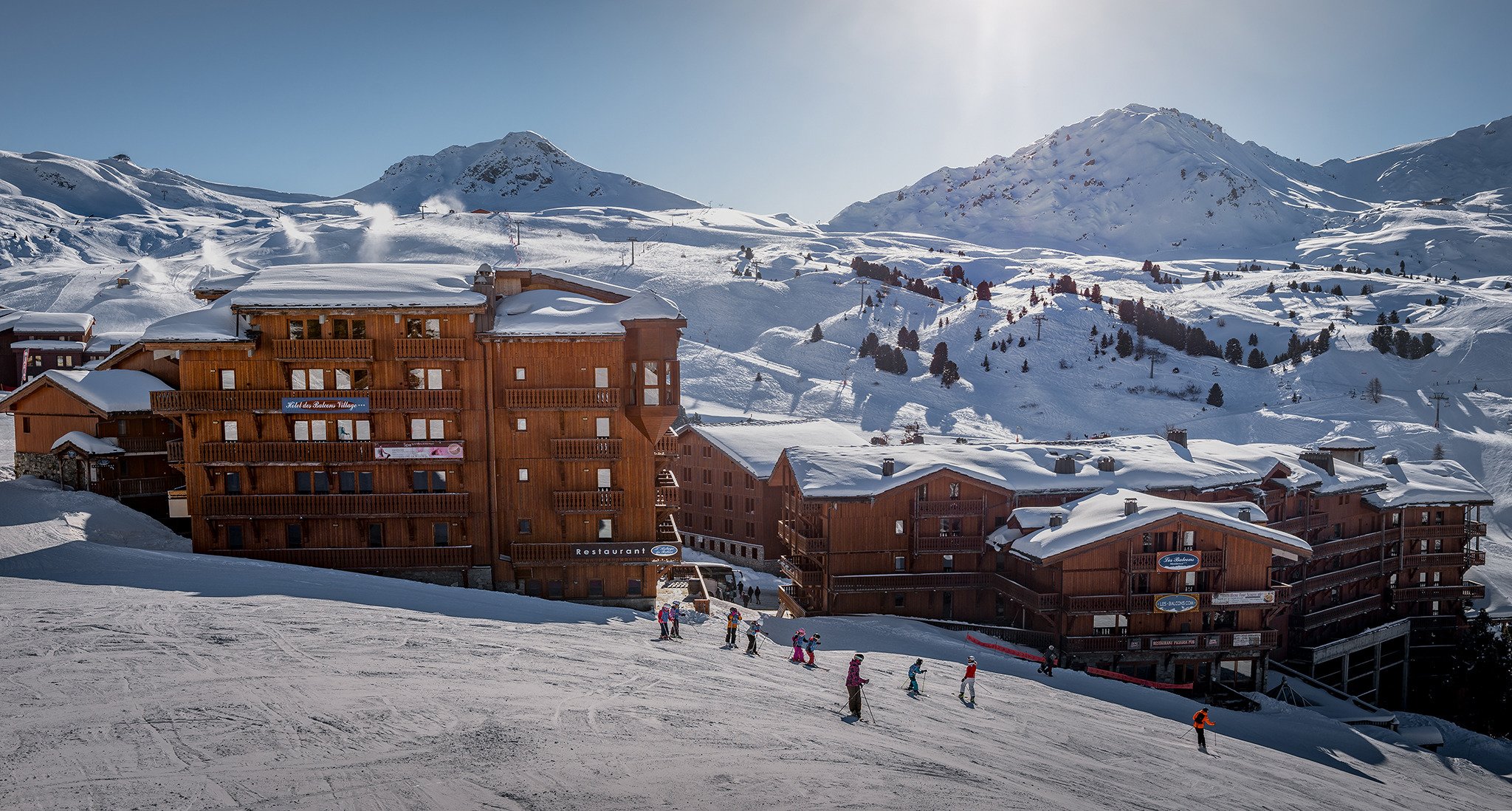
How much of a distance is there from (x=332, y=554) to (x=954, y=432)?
195 feet

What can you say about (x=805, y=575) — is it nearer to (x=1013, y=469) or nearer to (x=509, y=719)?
(x=1013, y=469)

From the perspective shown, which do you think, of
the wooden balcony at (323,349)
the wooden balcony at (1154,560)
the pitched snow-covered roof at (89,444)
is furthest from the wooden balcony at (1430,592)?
the pitched snow-covered roof at (89,444)

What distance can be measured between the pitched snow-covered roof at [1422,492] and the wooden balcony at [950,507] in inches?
1031

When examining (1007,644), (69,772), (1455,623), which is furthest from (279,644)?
(1455,623)

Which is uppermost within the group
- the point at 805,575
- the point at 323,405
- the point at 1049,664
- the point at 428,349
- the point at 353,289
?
the point at 353,289

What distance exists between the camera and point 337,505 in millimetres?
34562

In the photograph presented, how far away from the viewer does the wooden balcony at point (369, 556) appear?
34.8m

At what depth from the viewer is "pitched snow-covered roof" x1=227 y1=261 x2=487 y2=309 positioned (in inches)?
1321

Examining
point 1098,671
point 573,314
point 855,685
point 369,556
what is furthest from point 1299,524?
point 369,556

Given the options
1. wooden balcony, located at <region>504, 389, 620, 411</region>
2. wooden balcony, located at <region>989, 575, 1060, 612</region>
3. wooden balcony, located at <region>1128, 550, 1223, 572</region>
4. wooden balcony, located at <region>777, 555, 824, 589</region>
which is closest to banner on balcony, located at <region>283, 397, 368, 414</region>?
wooden balcony, located at <region>504, 389, 620, 411</region>

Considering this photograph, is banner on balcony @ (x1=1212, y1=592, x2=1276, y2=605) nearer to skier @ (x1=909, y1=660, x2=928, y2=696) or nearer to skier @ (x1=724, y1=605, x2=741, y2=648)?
skier @ (x1=909, y1=660, x2=928, y2=696)

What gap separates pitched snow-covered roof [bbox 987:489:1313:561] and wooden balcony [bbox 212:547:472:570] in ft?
80.4

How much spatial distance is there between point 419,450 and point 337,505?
3988 mm

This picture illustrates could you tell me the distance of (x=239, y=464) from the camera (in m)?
34.1
